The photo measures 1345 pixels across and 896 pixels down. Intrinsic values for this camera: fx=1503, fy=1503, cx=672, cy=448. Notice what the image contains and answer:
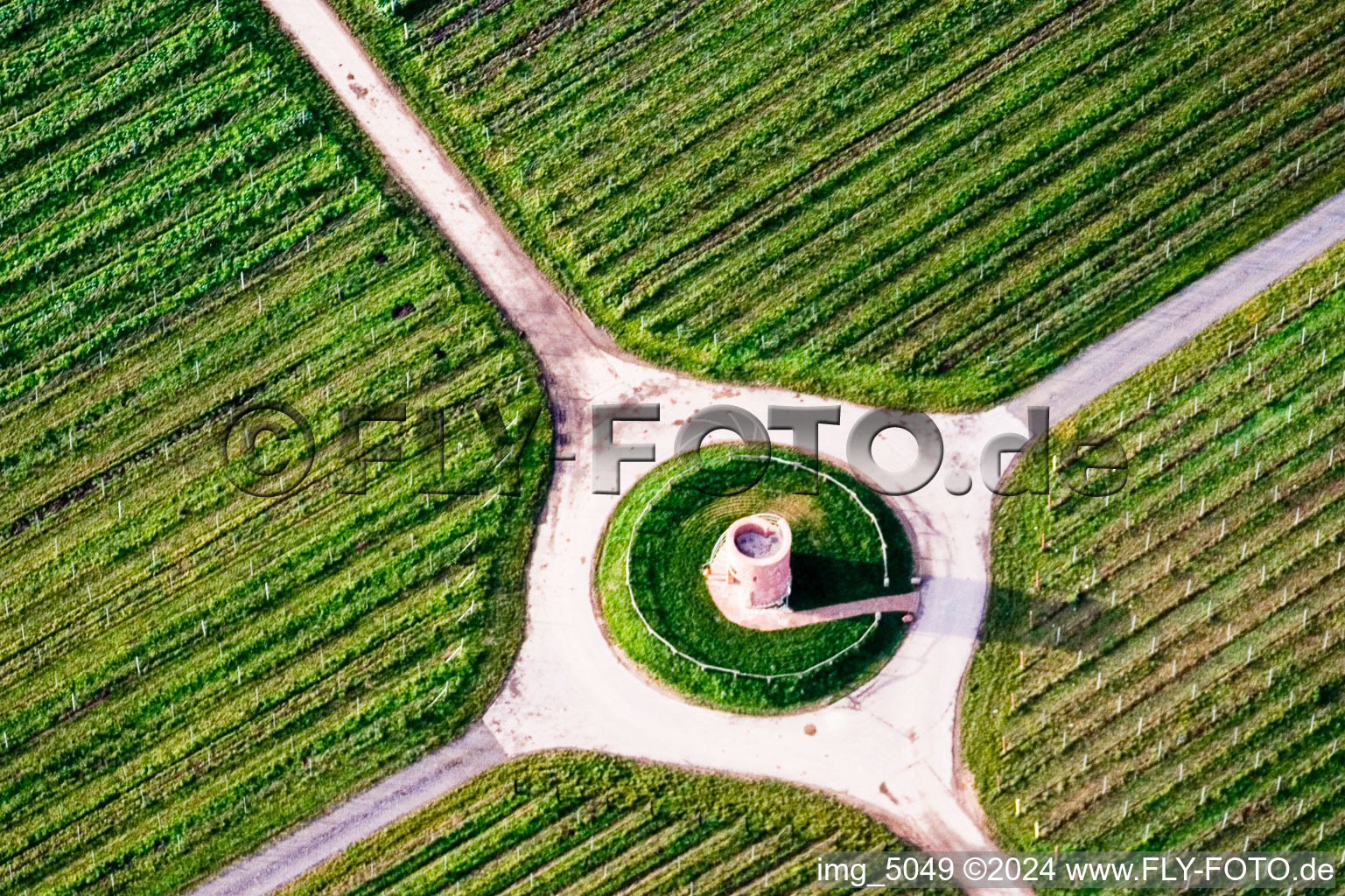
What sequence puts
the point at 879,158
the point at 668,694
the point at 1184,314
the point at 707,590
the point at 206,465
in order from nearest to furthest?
the point at 668,694, the point at 707,590, the point at 206,465, the point at 1184,314, the point at 879,158

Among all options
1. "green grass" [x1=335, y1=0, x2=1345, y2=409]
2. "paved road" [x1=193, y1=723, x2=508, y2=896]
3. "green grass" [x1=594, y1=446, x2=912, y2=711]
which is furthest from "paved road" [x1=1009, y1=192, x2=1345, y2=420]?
"paved road" [x1=193, y1=723, x2=508, y2=896]

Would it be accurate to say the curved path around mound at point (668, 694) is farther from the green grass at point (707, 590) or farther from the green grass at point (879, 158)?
the green grass at point (879, 158)

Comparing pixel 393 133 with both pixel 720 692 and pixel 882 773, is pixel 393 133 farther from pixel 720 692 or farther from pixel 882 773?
pixel 882 773

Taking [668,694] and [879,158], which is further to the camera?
[879,158]

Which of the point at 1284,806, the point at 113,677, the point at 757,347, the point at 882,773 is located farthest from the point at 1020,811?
the point at 113,677

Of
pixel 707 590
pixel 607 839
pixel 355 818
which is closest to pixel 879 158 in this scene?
pixel 707 590

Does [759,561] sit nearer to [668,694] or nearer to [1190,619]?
[668,694]

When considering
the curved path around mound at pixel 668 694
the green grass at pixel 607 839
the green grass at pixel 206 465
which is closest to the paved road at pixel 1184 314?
the curved path around mound at pixel 668 694
